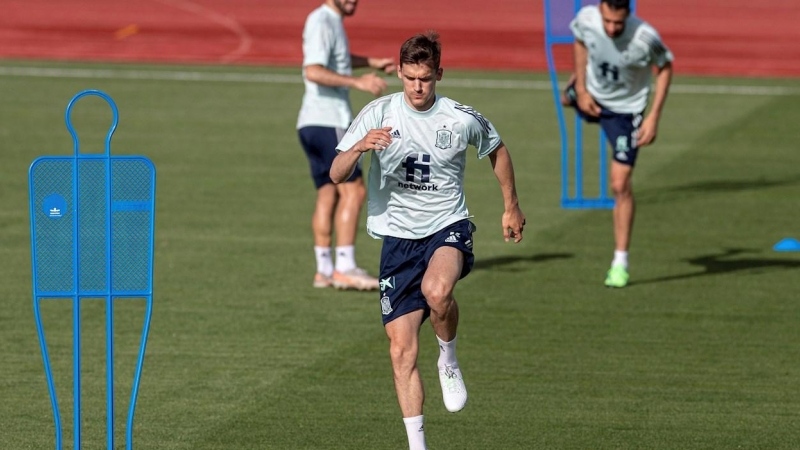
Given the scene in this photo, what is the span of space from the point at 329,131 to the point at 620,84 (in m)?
2.47

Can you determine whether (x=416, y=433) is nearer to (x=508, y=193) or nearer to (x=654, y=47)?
(x=508, y=193)

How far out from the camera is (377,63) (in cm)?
1146

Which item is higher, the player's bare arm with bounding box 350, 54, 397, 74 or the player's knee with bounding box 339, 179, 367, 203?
the player's bare arm with bounding box 350, 54, 397, 74

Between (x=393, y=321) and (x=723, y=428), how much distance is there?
203cm

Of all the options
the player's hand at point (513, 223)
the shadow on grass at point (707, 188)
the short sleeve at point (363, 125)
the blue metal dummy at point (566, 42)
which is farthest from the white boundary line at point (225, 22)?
the player's hand at point (513, 223)

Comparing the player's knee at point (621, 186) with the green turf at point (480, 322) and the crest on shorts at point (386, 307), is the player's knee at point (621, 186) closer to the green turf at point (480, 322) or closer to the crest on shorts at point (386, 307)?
the green turf at point (480, 322)

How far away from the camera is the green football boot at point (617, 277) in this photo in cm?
1167

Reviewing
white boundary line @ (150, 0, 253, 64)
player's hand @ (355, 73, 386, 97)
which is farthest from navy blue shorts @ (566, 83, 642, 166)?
white boundary line @ (150, 0, 253, 64)

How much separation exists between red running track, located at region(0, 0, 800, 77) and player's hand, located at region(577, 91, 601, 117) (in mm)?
15719

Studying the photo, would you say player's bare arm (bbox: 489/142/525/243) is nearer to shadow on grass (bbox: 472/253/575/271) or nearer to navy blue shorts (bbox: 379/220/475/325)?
navy blue shorts (bbox: 379/220/475/325)

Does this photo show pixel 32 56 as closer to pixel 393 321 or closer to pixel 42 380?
pixel 42 380

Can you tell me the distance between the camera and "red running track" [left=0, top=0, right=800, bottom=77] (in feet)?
96.6

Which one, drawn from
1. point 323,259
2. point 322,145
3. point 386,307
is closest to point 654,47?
point 322,145

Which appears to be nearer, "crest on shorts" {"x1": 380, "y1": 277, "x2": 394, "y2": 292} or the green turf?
"crest on shorts" {"x1": 380, "y1": 277, "x2": 394, "y2": 292}
